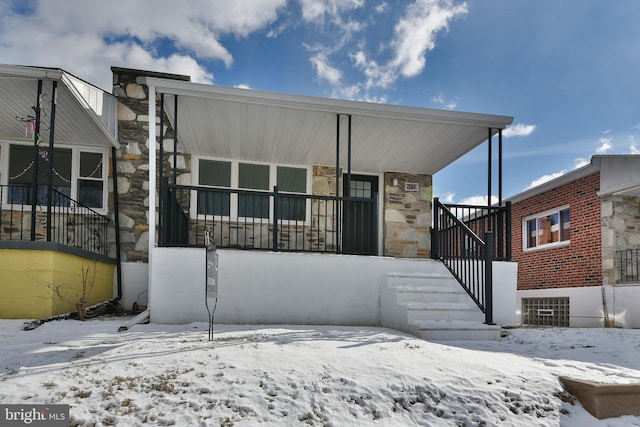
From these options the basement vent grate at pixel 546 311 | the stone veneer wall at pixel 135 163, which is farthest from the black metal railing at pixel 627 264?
the stone veneer wall at pixel 135 163

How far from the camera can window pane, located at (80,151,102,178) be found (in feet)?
28.7

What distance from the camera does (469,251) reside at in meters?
6.54

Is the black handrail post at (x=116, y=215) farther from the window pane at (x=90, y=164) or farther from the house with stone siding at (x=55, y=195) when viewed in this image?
the window pane at (x=90, y=164)

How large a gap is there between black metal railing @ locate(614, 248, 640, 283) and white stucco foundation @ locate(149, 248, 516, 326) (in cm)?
479

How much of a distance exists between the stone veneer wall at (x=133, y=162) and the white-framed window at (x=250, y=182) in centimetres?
87

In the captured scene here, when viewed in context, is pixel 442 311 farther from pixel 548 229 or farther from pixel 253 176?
pixel 548 229

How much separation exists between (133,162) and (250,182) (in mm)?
2436

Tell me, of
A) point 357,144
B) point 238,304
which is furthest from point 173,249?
point 357,144

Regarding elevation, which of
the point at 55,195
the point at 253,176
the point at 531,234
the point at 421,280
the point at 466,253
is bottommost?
the point at 421,280

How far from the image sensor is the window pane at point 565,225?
37.1 ft

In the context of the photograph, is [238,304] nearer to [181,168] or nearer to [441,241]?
[441,241]

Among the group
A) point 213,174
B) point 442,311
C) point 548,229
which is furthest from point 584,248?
point 213,174

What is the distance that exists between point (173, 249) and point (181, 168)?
348 centimetres

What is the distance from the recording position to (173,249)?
6.20 metres
